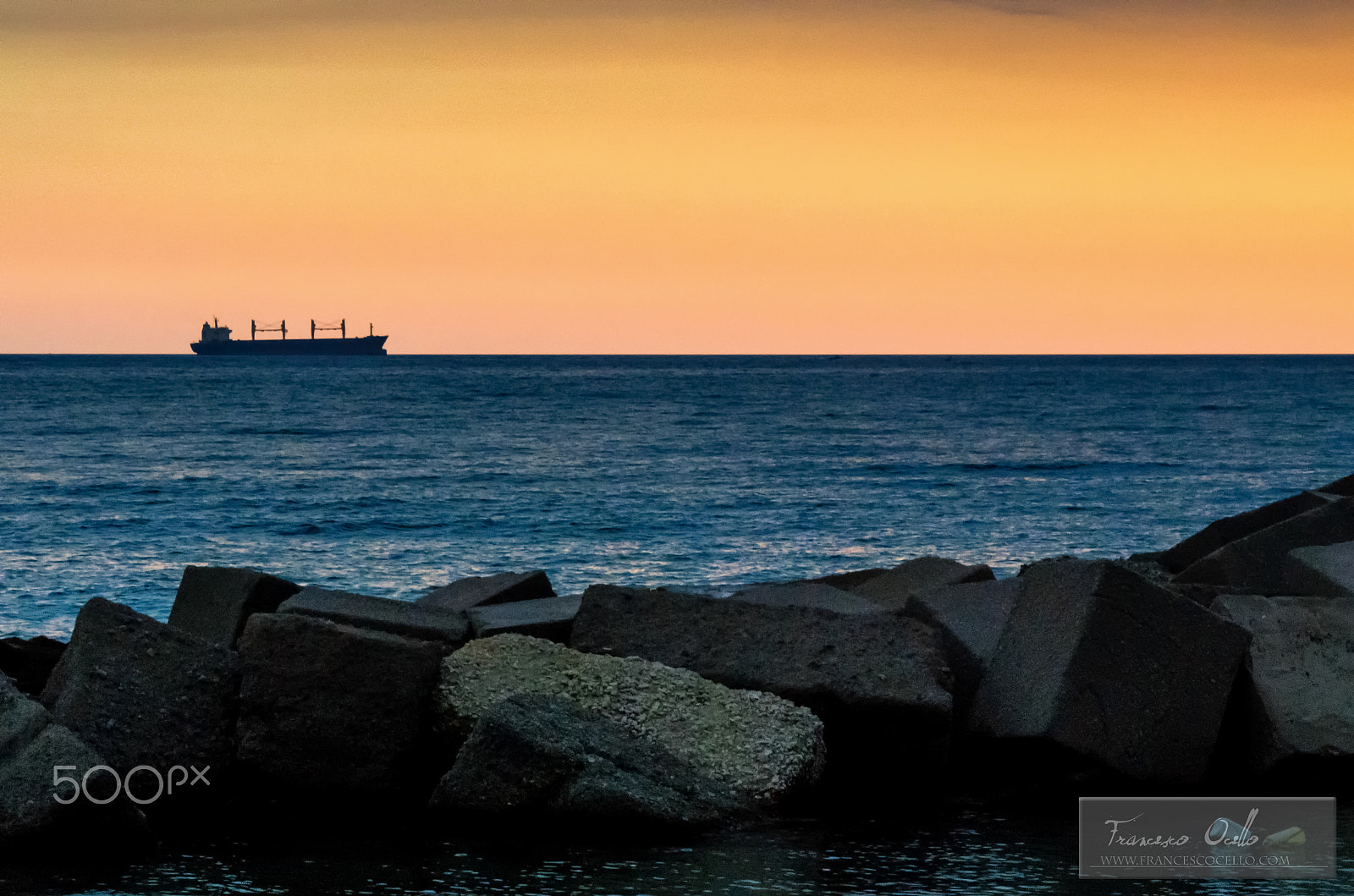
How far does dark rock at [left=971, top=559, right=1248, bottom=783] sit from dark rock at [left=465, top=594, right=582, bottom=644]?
2.37 metres

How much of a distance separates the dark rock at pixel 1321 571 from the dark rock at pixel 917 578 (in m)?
1.83

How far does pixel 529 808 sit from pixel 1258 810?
10.5ft

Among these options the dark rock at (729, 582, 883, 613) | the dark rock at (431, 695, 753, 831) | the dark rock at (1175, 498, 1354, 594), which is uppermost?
the dark rock at (1175, 498, 1354, 594)

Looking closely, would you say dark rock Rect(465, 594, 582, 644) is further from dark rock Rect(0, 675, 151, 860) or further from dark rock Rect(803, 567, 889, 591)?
dark rock Rect(803, 567, 889, 591)

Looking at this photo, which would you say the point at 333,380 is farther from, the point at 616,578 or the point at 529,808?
the point at 529,808

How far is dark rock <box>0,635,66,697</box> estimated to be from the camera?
25.3ft

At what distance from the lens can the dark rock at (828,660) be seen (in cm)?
683

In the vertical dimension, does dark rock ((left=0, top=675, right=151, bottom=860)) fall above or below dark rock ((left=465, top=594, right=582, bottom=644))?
below

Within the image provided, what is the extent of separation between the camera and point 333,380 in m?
97.1

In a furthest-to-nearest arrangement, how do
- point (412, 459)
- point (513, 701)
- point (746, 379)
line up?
point (746, 379)
point (412, 459)
point (513, 701)

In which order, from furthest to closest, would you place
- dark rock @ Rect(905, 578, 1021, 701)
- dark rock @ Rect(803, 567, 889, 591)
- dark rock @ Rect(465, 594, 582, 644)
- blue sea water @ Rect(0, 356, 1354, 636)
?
blue sea water @ Rect(0, 356, 1354, 636) → dark rock @ Rect(803, 567, 889, 591) → dark rock @ Rect(465, 594, 582, 644) → dark rock @ Rect(905, 578, 1021, 701)

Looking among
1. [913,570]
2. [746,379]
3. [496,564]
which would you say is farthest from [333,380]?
[913,570]
